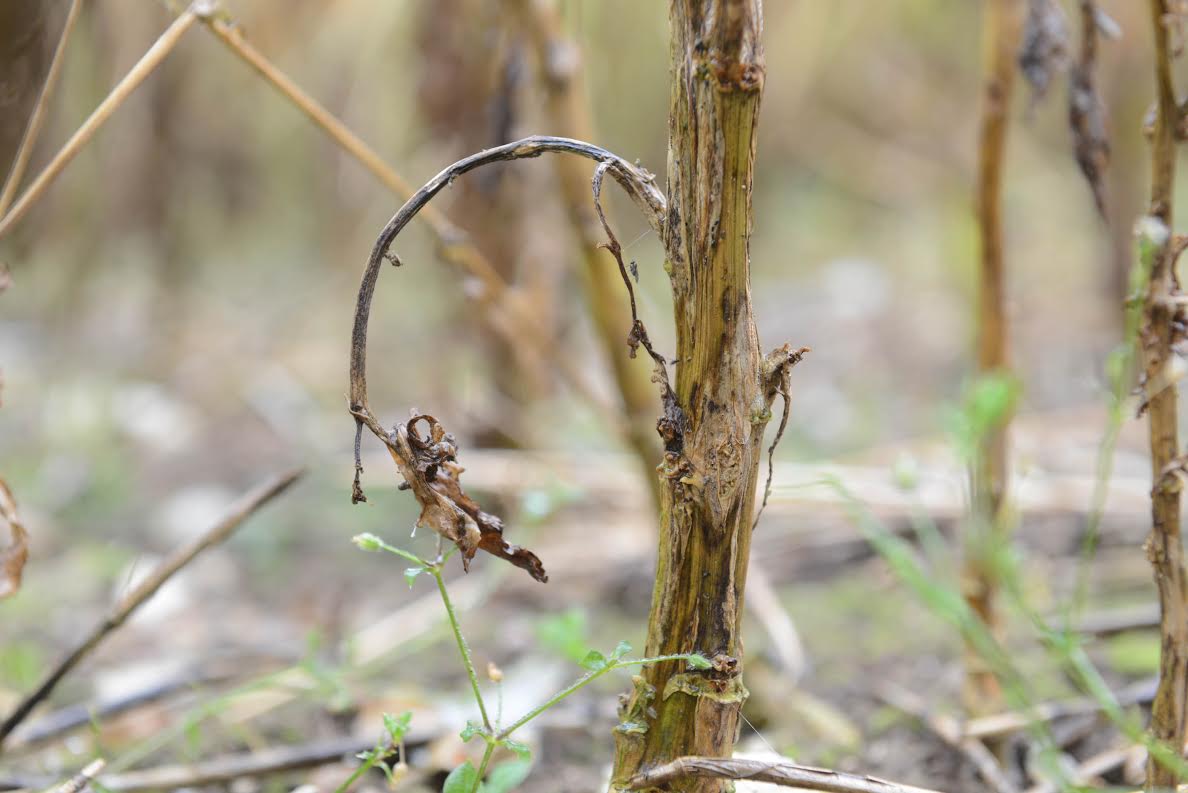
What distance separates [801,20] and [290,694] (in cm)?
256

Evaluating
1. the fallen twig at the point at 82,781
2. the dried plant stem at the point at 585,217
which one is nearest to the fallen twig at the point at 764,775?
the fallen twig at the point at 82,781

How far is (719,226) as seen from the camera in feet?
1.49

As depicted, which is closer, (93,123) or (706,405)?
(706,405)

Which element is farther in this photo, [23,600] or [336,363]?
[336,363]

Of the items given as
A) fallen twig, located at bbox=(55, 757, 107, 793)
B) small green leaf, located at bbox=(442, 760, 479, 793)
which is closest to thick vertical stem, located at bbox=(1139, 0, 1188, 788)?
small green leaf, located at bbox=(442, 760, 479, 793)

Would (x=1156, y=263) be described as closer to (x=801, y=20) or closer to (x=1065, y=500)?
(x=1065, y=500)

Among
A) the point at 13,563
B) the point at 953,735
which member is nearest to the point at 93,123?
the point at 13,563

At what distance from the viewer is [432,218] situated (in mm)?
845

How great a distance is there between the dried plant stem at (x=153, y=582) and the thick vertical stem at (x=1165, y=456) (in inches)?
20.7

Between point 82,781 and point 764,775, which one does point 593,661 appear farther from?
point 82,781

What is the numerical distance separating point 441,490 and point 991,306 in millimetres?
599

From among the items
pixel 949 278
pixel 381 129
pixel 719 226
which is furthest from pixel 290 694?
A: pixel 949 278

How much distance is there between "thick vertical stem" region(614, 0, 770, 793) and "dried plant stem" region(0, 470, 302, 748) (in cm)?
29

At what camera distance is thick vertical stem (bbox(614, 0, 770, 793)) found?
0.44 meters
